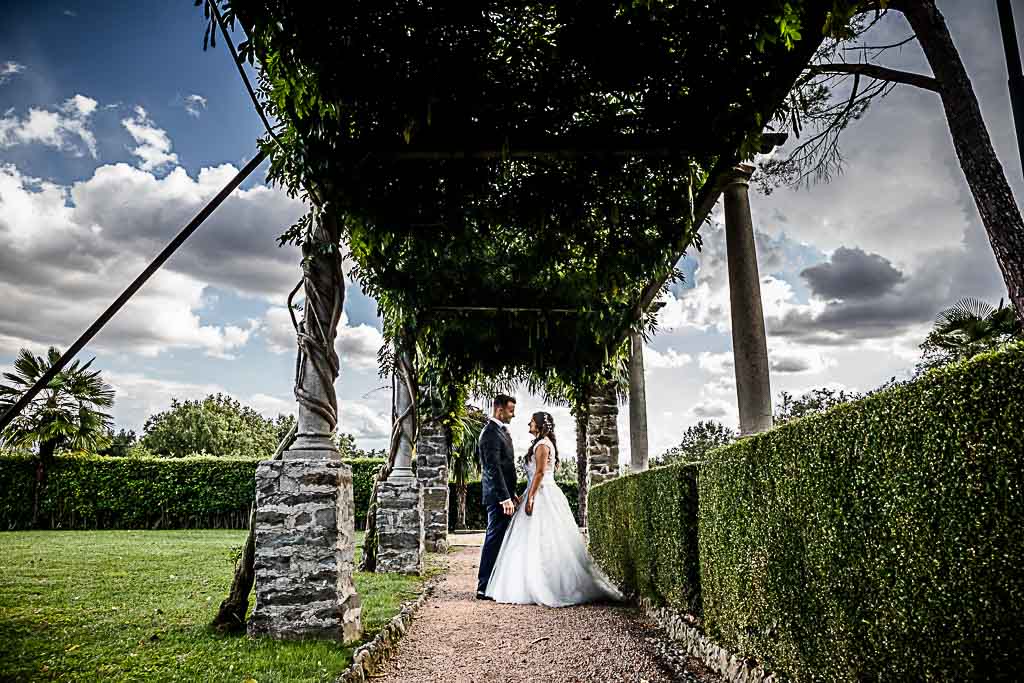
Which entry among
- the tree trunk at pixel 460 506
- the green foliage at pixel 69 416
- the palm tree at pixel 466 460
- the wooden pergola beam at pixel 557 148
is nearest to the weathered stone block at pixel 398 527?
the wooden pergola beam at pixel 557 148

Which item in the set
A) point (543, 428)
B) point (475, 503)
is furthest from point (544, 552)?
point (475, 503)

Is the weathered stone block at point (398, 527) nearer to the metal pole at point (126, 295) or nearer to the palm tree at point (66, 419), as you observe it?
the metal pole at point (126, 295)

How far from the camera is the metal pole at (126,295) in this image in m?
3.50

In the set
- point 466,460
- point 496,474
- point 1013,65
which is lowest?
point 496,474

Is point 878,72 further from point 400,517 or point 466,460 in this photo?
point 466,460

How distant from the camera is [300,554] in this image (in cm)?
420

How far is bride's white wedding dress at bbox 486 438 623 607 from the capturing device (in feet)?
21.5

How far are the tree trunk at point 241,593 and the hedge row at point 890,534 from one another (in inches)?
121

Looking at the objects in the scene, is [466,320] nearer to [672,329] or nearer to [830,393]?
[672,329]

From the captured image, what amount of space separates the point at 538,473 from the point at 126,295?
435 cm

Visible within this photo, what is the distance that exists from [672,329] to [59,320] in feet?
26.5

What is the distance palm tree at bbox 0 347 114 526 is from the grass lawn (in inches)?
335

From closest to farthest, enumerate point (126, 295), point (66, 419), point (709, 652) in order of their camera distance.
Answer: point (126, 295) → point (709, 652) → point (66, 419)

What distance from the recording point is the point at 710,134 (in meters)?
4.60
